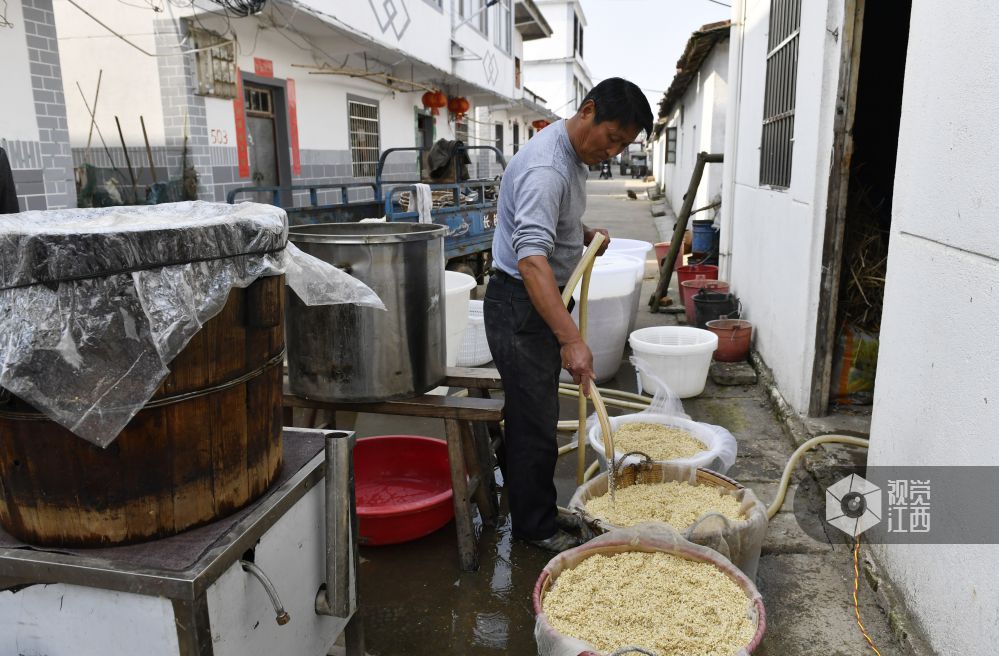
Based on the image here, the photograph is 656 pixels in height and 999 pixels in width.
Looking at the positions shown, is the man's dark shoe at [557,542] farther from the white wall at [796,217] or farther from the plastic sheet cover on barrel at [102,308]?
the plastic sheet cover on barrel at [102,308]

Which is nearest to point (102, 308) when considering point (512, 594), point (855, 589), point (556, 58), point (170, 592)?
point (170, 592)

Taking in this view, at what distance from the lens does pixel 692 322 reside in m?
7.05

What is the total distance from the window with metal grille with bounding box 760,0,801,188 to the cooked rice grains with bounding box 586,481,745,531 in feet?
9.35

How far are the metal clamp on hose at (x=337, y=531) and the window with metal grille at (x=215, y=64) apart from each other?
291 inches

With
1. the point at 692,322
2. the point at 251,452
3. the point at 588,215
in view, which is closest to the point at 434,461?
the point at 251,452

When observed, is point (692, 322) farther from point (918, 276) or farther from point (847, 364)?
point (918, 276)

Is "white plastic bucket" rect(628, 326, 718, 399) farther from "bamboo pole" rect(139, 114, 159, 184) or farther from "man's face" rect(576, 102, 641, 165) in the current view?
"bamboo pole" rect(139, 114, 159, 184)

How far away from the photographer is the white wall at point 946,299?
2.07m

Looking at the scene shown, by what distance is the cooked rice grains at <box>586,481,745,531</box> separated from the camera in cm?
285

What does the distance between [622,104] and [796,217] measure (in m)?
2.40

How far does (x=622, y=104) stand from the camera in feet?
8.84

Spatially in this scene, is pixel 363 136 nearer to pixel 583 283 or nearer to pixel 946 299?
pixel 583 283

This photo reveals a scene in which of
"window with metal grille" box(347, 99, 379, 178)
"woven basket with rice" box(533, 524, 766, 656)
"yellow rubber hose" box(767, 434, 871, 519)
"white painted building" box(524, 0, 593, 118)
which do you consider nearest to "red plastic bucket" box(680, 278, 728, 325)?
"yellow rubber hose" box(767, 434, 871, 519)
